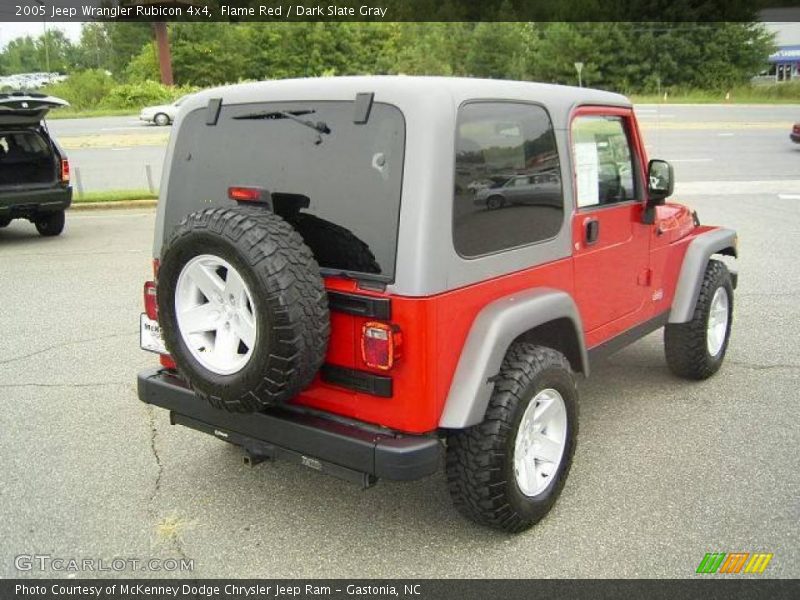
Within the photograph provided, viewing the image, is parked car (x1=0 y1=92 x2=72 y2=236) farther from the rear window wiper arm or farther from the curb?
the rear window wiper arm

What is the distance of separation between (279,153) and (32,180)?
31.2ft

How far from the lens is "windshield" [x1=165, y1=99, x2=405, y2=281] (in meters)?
2.75

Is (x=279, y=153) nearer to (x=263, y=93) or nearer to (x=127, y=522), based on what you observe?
(x=263, y=93)

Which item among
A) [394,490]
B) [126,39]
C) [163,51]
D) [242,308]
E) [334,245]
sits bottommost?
[394,490]

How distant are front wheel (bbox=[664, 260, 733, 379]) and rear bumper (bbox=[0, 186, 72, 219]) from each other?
8.91m

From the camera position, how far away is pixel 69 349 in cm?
576

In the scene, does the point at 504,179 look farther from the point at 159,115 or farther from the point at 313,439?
the point at 159,115

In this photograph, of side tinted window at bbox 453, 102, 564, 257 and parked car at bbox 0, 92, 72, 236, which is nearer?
side tinted window at bbox 453, 102, 564, 257

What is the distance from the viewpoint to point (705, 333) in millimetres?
4648

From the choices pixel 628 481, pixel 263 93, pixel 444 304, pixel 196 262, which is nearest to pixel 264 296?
pixel 196 262

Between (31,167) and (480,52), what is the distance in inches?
1793

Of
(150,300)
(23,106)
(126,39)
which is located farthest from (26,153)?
(126,39)

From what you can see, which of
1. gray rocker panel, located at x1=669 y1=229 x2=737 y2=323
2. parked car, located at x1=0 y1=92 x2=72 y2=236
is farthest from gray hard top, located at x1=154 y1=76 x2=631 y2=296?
parked car, located at x1=0 y1=92 x2=72 y2=236

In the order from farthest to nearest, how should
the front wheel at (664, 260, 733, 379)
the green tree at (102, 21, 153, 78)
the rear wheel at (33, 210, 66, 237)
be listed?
1. the green tree at (102, 21, 153, 78)
2. the rear wheel at (33, 210, 66, 237)
3. the front wheel at (664, 260, 733, 379)
